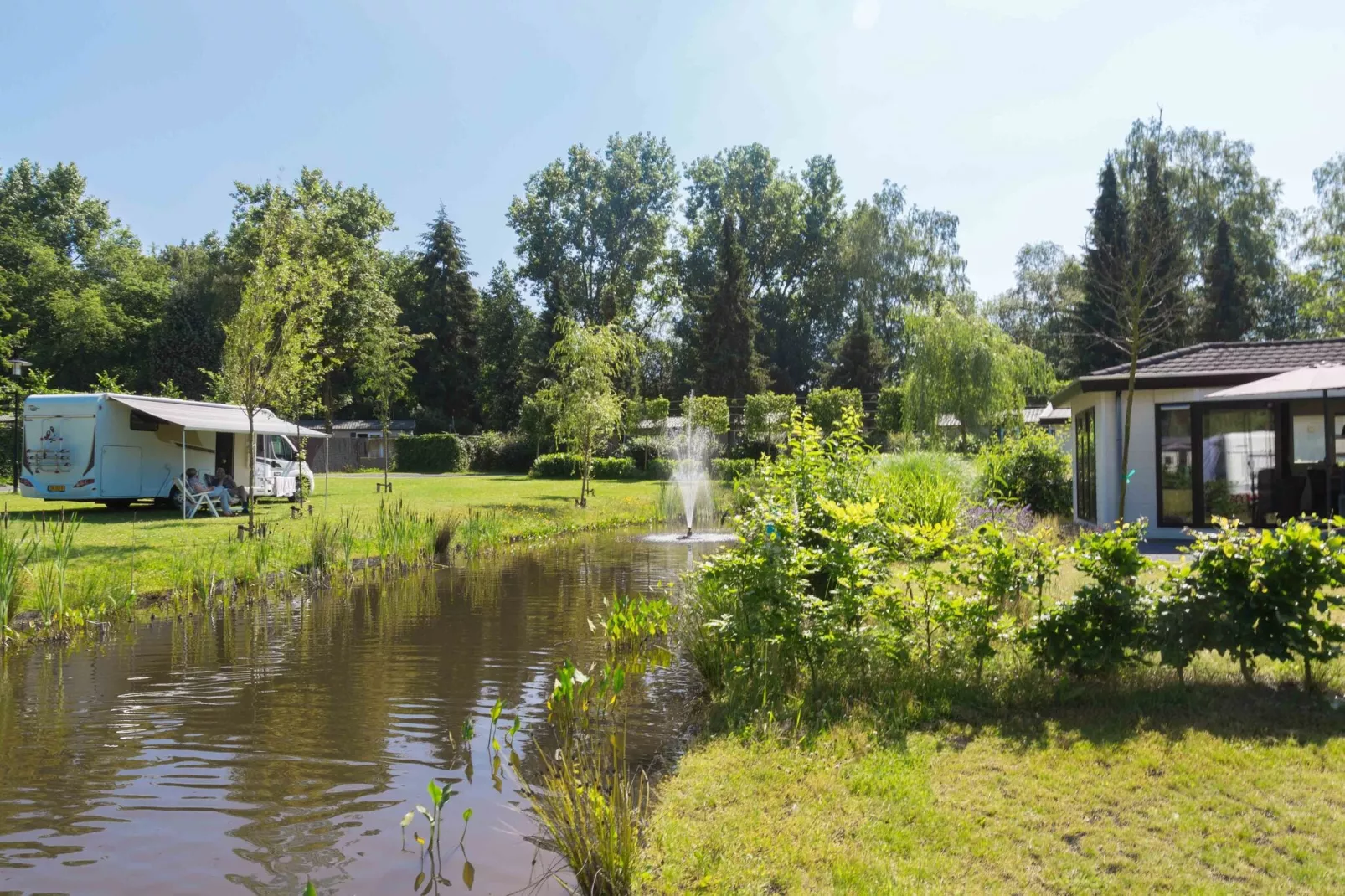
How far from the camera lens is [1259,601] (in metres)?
→ 4.98

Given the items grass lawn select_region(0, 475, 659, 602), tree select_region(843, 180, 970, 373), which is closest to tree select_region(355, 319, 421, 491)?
grass lawn select_region(0, 475, 659, 602)

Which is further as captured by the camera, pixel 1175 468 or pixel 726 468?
pixel 726 468

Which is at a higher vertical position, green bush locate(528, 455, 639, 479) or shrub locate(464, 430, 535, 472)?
shrub locate(464, 430, 535, 472)

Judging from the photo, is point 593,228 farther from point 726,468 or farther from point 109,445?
point 109,445

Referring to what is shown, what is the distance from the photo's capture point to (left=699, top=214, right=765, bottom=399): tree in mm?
45750

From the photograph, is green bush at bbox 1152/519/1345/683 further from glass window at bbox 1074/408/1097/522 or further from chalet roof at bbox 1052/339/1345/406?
glass window at bbox 1074/408/1097/522

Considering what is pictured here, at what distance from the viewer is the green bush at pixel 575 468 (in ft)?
113

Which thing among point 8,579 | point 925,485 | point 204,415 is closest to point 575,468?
point 204,415

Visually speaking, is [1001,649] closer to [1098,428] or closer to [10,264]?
[1098,428]

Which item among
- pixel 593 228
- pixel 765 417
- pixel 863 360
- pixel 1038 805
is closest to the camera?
pixel 1038 805

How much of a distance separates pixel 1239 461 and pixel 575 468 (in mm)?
25326


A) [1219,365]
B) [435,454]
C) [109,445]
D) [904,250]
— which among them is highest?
[904,250]

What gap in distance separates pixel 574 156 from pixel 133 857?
2186 inches

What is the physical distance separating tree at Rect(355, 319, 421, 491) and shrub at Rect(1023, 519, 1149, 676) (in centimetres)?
2390
